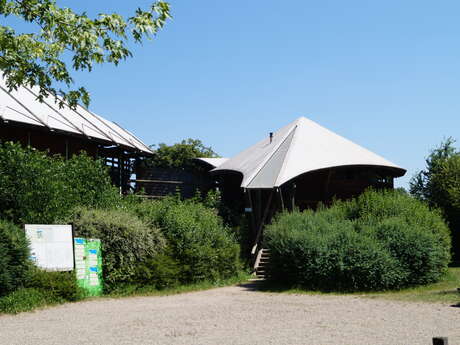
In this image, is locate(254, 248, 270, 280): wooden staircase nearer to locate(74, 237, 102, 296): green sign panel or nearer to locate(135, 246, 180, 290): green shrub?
locate(135, 246, 180, 290): green shrub

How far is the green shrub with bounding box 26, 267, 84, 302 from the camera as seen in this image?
1463 cm

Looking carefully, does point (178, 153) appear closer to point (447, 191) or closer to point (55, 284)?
point (447, 191)

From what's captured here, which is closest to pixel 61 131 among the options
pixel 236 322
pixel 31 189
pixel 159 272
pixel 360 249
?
pixel 31 189

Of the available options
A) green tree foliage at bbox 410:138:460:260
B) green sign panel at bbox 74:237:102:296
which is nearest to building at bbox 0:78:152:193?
green sign panel at bbox 74:237:102:296

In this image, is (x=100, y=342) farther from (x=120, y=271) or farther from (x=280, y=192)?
(x=280, y=192)

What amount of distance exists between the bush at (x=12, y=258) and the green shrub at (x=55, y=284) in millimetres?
361

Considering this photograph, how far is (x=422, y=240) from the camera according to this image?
18844 millimetres

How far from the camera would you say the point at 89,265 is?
1667 centimetres

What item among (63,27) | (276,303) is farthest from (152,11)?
(276,303)

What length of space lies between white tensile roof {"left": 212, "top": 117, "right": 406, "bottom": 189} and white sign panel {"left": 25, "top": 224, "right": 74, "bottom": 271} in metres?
11.5

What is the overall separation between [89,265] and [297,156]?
13.6 metres

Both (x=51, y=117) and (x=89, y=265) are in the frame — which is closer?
(x=89, y=265)

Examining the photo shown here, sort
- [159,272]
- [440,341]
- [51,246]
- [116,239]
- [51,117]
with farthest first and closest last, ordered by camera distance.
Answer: [51,117], [159,272], [116,239], [51,246], [440,341]

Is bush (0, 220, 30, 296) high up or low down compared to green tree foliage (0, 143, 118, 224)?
down
